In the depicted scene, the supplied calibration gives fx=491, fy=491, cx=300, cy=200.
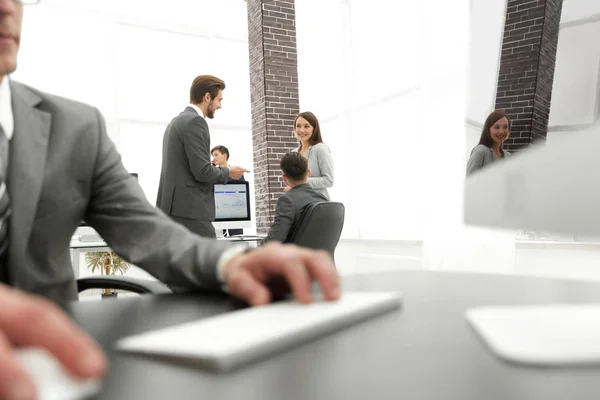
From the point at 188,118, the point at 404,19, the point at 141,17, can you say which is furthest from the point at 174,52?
the point at 188,118

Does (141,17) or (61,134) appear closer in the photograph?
(61,134)

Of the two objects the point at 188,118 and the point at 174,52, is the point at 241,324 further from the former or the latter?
the point at 174,52

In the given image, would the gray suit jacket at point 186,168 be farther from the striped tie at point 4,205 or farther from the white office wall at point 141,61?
the white office wall at point 141,61

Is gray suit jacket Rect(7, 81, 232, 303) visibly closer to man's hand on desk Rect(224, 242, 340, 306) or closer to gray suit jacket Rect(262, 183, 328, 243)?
man's hand on desk Rect(224, 242, 340, 306)

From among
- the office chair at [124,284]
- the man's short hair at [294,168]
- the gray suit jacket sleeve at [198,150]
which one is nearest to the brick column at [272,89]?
the gray suit jacket sleeve at [198,150]

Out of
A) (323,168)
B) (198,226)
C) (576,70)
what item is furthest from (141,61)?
(576,70)

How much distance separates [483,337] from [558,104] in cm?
21

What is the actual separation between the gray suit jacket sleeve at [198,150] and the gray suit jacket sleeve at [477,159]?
2.45m

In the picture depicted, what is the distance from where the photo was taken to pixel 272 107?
556 centimetres

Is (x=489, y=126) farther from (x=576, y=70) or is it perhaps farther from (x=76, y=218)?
(x=76, y=218)

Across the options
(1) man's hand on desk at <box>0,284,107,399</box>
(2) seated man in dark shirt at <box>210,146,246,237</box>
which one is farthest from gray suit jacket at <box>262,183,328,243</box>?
(1) man's hand on desk at <box>0,284,107,399</box>

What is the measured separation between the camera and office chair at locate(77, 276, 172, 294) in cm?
103

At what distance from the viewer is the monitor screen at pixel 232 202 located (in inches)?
150

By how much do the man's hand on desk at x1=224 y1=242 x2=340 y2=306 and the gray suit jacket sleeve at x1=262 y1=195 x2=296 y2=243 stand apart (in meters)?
1.79
